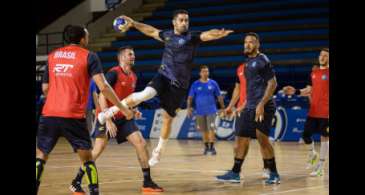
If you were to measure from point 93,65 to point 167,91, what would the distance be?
2.69m

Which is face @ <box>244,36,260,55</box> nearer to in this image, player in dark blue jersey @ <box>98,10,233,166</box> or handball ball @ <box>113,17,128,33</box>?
player in dark blue jersey @ <box>98,10,233,166</box>

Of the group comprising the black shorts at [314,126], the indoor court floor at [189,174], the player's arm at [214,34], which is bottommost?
the indoor court floor at [189,174]

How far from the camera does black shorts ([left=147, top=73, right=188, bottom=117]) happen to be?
27.9 feet

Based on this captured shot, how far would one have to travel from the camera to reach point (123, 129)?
792cm

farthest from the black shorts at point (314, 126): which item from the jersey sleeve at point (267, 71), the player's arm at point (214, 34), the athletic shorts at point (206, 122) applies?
the athletic shorts at point (206, 122)

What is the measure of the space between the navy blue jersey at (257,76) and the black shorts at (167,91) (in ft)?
3.30

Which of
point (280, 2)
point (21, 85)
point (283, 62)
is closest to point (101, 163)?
point (21, 85)

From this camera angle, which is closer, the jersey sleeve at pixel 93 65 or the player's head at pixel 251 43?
the jersey sleeve at pixel 93 65

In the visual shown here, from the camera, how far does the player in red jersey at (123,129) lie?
752 cm

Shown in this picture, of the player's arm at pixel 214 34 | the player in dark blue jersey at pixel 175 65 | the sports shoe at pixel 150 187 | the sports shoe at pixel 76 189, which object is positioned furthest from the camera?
the player in dark blue jersey at pixel 175 65

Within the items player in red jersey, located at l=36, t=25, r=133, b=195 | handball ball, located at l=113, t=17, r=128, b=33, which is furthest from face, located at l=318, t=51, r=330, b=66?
player in red jersey, located at l=36, t=25, r=133, b=195

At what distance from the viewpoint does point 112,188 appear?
7973mm

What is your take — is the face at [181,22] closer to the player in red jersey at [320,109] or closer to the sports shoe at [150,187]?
the sports shoe at [150,187]

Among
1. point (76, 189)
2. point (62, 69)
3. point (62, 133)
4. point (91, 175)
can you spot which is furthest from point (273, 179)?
point (62, 69)
